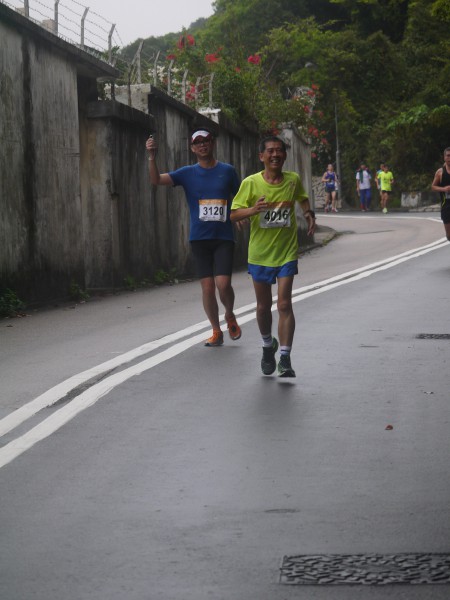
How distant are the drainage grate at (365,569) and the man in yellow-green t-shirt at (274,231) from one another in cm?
467

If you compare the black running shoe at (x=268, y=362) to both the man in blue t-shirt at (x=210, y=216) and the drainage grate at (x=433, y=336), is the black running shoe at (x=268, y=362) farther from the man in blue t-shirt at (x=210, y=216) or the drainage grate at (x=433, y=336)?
the drainage grate at (x=433, y=336)

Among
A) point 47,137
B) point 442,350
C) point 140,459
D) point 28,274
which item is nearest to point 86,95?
point 47,137

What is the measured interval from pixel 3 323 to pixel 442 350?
5396 mm

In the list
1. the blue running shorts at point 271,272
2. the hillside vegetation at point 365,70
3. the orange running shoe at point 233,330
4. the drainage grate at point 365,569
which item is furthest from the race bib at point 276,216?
the hillside vegetation at point 365,70

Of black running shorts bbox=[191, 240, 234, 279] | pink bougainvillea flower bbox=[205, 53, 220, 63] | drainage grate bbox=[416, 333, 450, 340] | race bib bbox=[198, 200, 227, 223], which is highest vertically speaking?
pink bougainvillea flower bbox=[205, 53, 220, 63]

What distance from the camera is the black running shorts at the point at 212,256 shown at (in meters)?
11.9

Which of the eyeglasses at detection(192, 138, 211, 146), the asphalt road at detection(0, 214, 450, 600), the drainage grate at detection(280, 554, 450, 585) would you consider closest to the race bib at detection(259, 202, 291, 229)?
the asphalt road at detection(0, 214, 450, 600)

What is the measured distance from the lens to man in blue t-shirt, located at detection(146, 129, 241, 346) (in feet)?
38.1

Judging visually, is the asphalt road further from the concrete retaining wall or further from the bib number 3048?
the concrete retaining wall

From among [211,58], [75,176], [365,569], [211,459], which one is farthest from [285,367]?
[211,58]

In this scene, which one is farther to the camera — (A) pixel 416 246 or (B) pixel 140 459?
(A) pixel 416 246

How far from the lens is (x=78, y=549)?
5.20m

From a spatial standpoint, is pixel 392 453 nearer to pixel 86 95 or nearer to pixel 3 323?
pixel 3 323

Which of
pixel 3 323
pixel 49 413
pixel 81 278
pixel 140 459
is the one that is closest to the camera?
pixel 140 459
